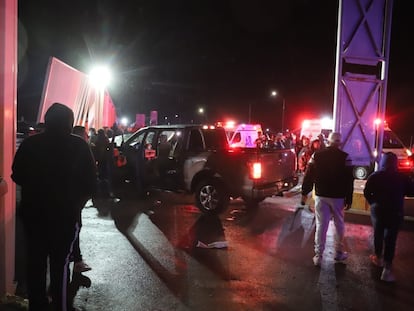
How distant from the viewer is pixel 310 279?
18.0 ft

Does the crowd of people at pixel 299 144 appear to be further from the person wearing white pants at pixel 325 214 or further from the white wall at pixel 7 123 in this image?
the white wall at pixel 7 123

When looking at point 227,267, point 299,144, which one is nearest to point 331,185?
point 227,267

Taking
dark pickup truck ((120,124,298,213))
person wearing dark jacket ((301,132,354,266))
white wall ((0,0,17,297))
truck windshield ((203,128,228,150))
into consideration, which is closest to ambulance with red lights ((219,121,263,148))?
dark pickup truck ((120,124,298,213))

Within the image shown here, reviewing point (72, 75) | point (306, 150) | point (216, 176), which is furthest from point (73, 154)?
point (72, 75)

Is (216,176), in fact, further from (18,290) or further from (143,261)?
(18,290)

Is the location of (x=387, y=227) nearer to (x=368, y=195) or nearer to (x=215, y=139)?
(x=368, y=195)

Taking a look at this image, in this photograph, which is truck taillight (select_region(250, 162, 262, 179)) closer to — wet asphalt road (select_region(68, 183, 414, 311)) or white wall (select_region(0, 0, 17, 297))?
wet asphalt road (select_region(68, 183, 414, 311))

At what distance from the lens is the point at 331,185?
19.1 ft

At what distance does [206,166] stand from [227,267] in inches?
151

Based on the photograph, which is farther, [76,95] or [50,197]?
[76,95]

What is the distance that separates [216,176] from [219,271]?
3.82m

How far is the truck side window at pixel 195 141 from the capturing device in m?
10.1

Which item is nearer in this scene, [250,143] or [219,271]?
[219,271]

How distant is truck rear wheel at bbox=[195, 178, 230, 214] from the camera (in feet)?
30.5
